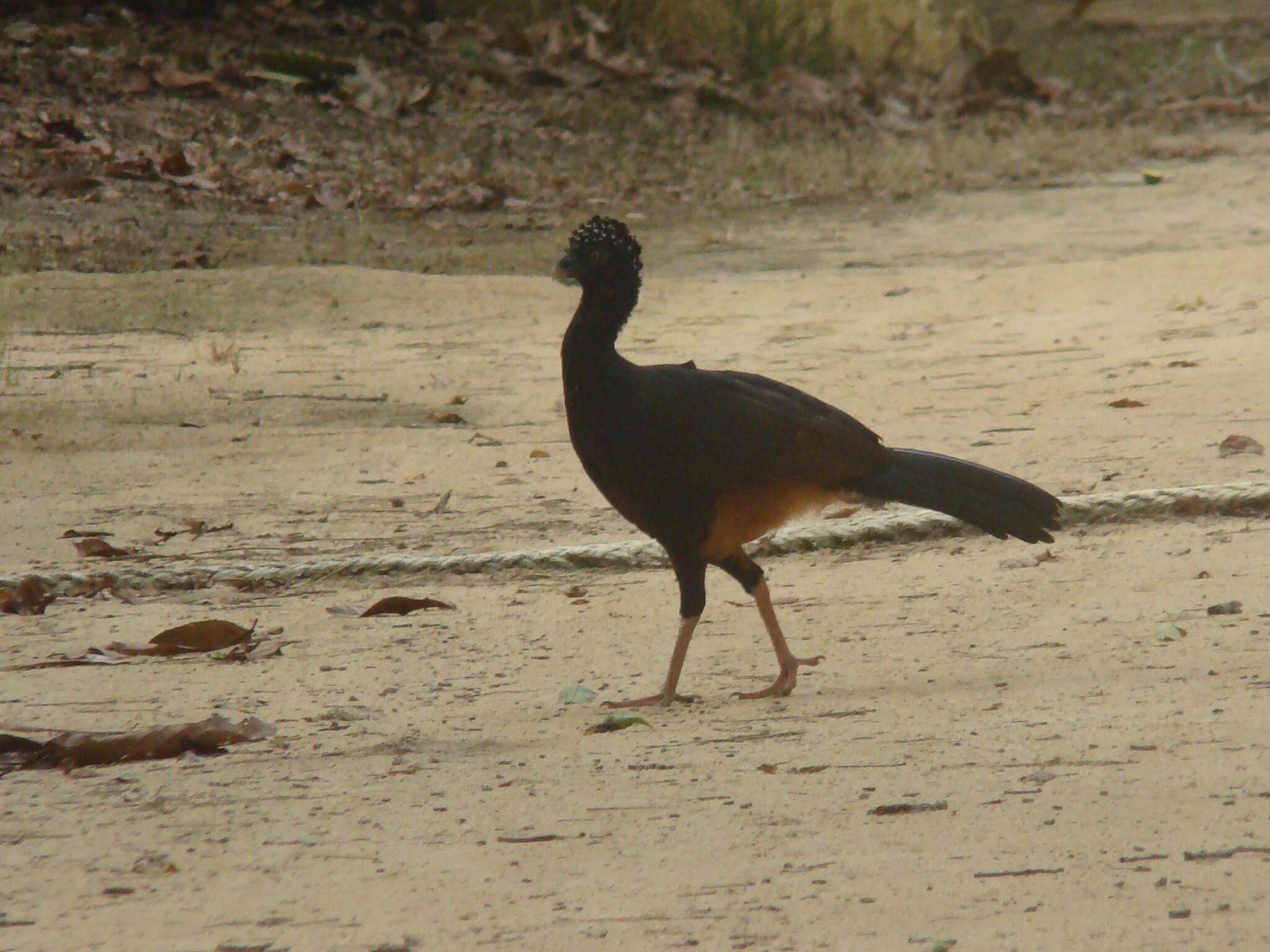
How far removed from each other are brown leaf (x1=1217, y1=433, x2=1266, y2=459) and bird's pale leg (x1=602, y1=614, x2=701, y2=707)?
7.35ft

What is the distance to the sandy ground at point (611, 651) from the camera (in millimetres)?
2568

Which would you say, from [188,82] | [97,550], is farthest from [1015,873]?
[188,82]

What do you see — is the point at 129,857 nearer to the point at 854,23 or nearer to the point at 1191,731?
the point at 1191,731

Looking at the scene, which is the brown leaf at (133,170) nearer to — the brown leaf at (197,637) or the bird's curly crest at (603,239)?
the brown leaf at (197,637)

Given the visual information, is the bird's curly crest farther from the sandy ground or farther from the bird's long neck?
the sandy ground

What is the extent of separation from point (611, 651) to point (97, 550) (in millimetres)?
1703

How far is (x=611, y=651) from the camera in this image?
169 inches

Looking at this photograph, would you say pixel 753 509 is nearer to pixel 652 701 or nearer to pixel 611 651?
pixel 652 701

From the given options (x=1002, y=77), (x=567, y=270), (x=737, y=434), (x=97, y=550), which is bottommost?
(x=97, y=550)

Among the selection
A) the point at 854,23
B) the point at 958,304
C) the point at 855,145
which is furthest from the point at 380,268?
the point at 854,23

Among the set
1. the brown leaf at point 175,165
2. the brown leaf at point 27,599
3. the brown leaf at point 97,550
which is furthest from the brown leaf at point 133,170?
the brown leaf at point 27,599

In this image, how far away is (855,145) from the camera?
1373 centimetres

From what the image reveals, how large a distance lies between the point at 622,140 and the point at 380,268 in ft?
14.4

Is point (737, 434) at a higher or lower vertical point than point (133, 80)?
lower
